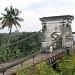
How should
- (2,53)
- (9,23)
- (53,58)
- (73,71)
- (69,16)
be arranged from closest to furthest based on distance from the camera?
(73,71) → (53,58) → (69,16) → (2,53) → (9,23)

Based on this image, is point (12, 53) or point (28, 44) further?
point (28, 44)

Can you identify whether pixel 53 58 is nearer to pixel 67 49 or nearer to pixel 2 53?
pixel 67 49

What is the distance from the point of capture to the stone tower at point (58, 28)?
47.3 feet

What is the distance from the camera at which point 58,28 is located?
578 inches

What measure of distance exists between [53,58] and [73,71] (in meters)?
3.87

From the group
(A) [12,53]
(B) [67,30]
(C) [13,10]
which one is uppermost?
(C) [13,10]

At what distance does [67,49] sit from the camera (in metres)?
14.5

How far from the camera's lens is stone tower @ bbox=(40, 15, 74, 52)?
14.4 meters

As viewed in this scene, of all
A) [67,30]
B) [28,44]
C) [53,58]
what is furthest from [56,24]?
[28,44]

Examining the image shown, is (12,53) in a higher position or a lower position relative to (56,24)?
lower

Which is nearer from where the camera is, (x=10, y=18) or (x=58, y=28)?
(x=58, y=28)

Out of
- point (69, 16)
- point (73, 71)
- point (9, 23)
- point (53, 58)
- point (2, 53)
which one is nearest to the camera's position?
point (73, 71)

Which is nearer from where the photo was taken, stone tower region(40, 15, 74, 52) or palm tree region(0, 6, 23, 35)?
stone tower region(40, 15, 74, 52)

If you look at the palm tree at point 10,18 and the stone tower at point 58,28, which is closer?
the stone tower at point 58,28
